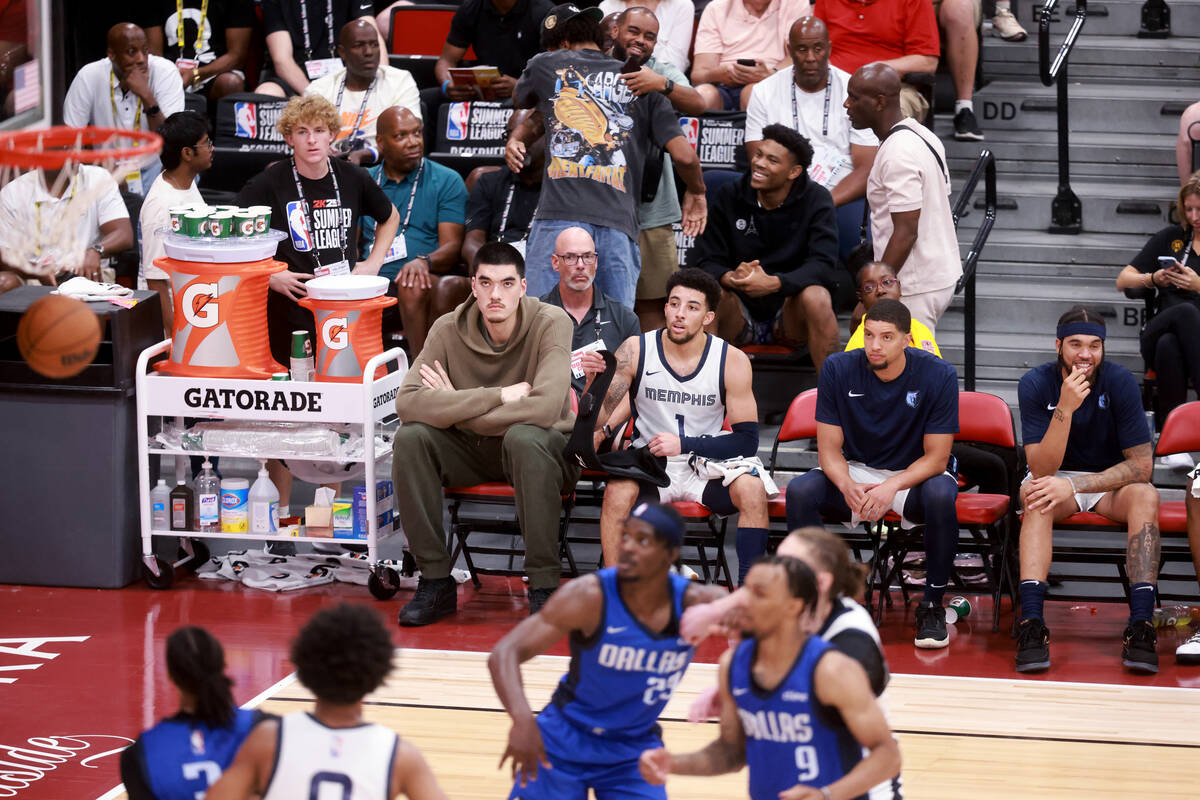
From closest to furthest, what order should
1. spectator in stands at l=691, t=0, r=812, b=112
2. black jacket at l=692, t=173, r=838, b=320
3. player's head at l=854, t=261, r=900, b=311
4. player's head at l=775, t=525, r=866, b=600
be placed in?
1. player's head at l=775, t=525, r=866, b=600
2. player's head at l=854, t=261, r=900, b=311
3. black jacket at l=692, t=173, r=838, b=320
4. spectator in stands at l=691, t=0, r=812, b=112

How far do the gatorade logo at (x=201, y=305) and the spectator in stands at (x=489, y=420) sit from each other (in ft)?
3.22

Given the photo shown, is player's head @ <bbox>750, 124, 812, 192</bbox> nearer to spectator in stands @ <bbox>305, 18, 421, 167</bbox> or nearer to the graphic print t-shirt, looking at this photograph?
the graphic print t-shirt

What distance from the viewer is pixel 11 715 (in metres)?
5.73

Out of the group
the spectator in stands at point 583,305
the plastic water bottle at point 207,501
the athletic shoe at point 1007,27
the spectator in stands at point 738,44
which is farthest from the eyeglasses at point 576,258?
the athletic shoe at point 1007,27

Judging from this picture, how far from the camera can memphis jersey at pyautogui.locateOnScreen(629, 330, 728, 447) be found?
6734 mm

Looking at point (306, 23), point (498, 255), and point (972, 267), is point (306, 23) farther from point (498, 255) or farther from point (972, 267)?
point (972, 267)

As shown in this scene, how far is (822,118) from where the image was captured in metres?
8.25

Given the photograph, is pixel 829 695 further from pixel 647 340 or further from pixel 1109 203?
pixel 1109 203

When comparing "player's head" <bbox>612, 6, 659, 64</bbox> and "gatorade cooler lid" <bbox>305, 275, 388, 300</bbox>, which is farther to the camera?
"player's head" <bbox>612, 6, 659, 64</bbox>

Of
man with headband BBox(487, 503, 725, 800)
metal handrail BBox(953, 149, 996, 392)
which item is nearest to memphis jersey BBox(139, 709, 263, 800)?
man with headband BBox(487, 503, 725, 800)

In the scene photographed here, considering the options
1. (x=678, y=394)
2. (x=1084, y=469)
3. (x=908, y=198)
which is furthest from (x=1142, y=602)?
(x=908, y=198)

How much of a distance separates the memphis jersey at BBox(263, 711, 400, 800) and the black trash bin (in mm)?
4179

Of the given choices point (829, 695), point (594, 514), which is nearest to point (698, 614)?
point (829, 695)

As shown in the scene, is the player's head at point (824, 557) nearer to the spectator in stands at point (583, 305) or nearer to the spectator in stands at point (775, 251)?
the spectator in stands at point (583, 305)
